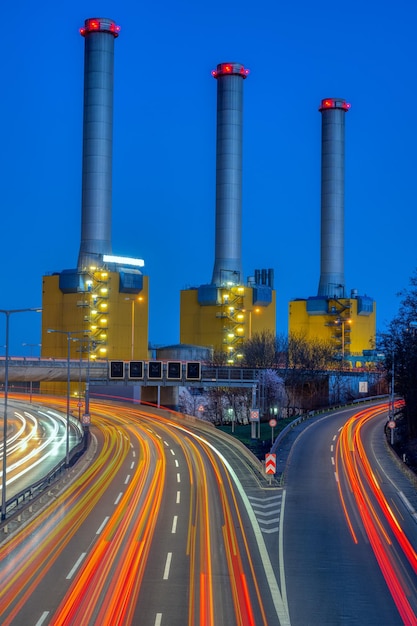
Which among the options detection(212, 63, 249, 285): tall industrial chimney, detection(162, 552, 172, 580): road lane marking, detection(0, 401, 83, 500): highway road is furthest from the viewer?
detection(212, 63, 249, 285): tall industrial chimney

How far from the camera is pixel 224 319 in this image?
152 metres

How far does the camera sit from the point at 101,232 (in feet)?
440

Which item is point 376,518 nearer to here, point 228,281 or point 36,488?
point 36,488

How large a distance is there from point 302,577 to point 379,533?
9.16 meters

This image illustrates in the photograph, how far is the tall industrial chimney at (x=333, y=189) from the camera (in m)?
160

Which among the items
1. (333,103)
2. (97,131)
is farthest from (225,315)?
(333,103)

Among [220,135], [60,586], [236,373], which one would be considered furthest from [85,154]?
[60,586]

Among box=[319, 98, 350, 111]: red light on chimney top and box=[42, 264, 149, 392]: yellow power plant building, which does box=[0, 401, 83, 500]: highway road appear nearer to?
box=[42, 264, 149, 392]: yellow power plant building

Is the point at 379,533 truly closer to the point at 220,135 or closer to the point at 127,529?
the point at 127,529

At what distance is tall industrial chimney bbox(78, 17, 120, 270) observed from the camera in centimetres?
13250

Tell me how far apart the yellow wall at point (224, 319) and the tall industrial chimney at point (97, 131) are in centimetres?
2491

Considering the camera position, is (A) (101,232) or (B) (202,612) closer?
(B) (202,612)

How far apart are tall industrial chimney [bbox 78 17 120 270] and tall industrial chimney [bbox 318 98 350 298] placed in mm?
42237

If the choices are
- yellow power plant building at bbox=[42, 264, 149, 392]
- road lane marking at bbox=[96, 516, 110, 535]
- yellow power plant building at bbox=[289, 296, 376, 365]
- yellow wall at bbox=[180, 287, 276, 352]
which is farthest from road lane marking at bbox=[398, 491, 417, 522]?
yellow power plant building at bbox=[289, 296, 376, 365]
